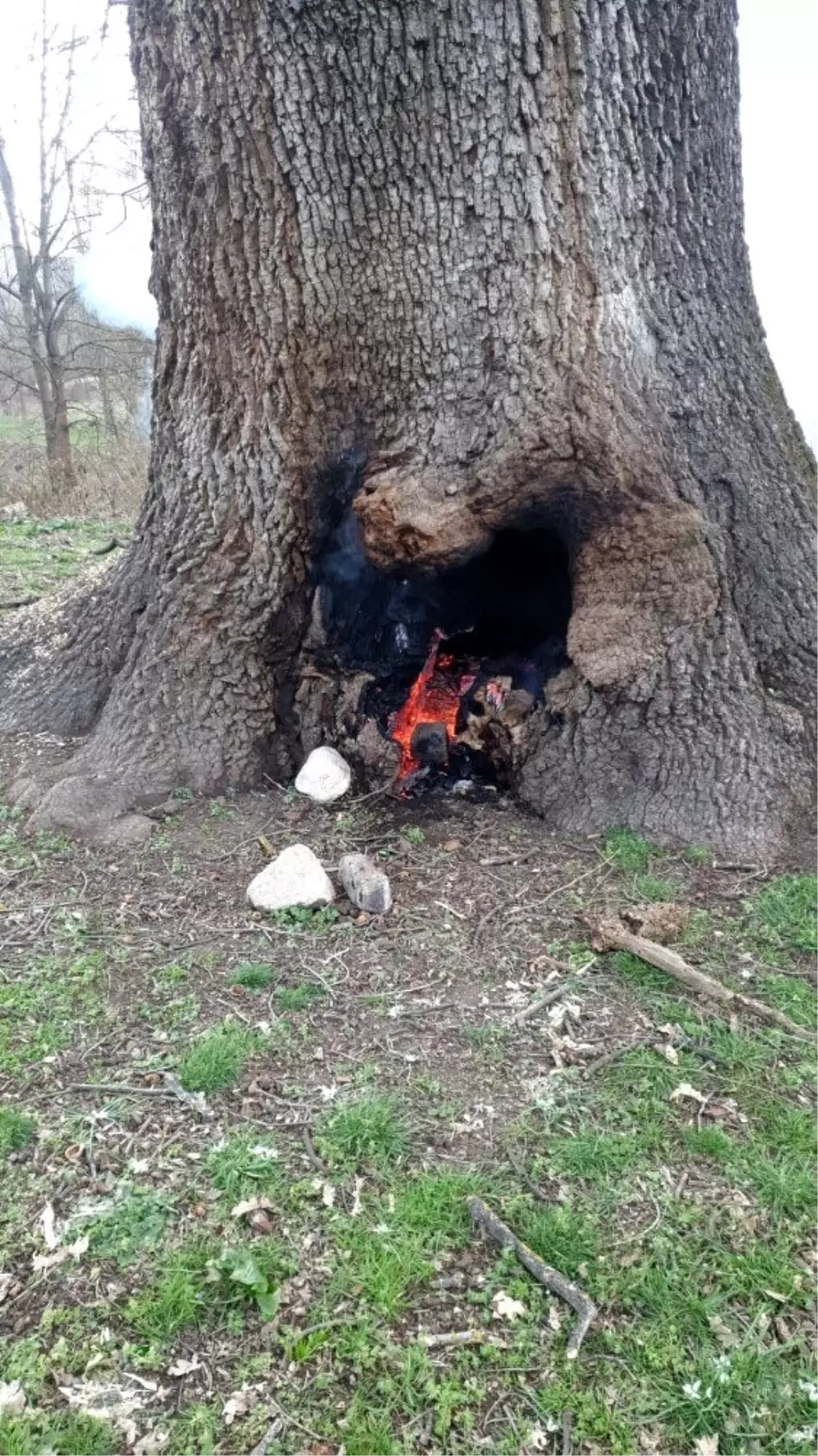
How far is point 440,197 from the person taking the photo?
3.46m

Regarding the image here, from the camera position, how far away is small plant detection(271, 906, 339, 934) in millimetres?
3428

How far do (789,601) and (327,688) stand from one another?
Answer: 2.04 m

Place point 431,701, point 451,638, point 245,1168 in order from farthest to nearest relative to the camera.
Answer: point 451,638 → point 431,701 → point 245,1168

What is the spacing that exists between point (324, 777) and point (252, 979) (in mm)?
1235

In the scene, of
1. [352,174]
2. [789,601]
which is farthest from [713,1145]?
[352,174]

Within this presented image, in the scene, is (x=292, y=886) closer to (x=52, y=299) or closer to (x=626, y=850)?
(x=626, y=850)

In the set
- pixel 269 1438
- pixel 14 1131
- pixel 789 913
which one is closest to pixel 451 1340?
pixel 269 1438

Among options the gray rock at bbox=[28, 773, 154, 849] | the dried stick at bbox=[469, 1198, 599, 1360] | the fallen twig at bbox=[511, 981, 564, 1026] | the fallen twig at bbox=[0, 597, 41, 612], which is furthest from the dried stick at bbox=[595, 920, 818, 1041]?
the fallen twig at bbox=[0, 597, 41, 612]

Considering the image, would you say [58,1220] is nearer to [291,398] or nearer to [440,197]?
[291,398]

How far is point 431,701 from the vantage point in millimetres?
4570

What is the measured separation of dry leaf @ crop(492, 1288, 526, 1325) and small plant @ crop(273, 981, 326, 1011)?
3.62 feet

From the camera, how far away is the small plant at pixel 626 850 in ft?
12.2

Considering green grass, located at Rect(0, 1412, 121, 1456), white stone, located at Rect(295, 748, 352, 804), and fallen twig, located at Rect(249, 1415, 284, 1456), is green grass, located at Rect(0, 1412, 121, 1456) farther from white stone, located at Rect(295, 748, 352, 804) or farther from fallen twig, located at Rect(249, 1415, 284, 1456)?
white stone, located at Rect(295, 748, 352, 804)

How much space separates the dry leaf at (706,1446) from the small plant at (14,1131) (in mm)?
1733
